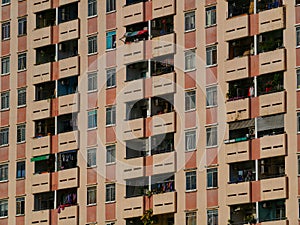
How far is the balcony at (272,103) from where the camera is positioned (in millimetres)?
92500

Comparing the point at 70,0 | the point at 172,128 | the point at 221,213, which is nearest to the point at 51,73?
the point at 70,0

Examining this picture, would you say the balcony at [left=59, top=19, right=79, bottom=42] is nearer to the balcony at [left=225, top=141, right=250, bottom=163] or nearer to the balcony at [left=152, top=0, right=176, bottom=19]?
the balcony at [left=152, top=0, right=176, bottom=19]

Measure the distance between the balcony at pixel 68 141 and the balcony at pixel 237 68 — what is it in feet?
44.0

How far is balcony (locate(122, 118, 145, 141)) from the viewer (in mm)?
99750

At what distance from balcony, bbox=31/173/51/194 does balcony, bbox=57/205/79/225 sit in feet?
7.29

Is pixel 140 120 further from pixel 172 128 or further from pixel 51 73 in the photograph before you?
pixel 51 73

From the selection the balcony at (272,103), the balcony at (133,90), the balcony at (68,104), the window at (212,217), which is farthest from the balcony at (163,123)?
the balcony at (68,104)

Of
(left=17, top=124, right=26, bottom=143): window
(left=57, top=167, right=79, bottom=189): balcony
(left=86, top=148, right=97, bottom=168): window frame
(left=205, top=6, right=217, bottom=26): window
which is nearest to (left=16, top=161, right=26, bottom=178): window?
(left=17, top=124, right=26, bottom=143): window

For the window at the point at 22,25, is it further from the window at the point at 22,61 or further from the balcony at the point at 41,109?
the balcony at the point at 41,109

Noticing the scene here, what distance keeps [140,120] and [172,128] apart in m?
2.81

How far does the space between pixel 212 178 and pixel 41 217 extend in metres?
15.1

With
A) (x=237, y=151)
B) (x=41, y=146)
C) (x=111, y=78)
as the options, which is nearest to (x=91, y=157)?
(x=41, y=146)

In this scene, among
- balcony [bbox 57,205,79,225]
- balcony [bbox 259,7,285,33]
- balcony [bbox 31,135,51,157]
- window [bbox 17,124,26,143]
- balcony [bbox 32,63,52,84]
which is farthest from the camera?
window [bbox 17,124,26,143]

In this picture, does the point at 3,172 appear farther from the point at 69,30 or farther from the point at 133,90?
the point at 133,90
